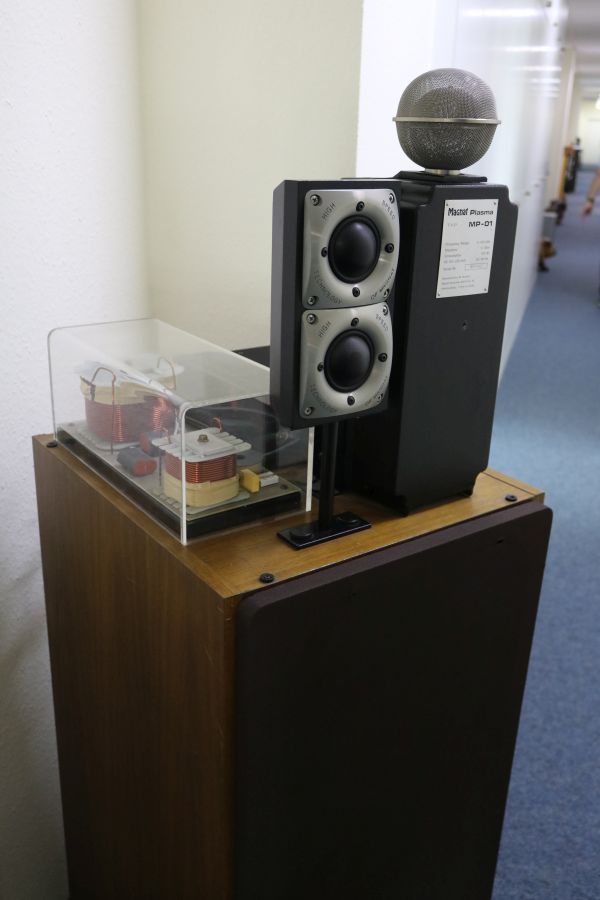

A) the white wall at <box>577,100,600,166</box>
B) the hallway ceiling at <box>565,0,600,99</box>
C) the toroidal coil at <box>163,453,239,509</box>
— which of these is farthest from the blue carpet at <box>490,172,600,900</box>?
the white wall at <box>577,100,600,166</box>

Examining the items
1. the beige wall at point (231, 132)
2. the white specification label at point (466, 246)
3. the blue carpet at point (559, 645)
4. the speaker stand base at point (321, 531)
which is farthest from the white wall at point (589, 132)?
the speaker stand base at point (321, 531)

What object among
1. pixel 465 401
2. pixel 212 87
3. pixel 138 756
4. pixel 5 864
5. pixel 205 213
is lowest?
pixel 5 864

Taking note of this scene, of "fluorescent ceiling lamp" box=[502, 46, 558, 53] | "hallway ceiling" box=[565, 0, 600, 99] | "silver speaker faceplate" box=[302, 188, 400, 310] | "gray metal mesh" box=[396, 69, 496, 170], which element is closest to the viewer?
"silver speaker faceplate" box=[302, 188, 400, 310]

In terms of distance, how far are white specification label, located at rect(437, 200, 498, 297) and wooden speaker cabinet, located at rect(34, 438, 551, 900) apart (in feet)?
0.83

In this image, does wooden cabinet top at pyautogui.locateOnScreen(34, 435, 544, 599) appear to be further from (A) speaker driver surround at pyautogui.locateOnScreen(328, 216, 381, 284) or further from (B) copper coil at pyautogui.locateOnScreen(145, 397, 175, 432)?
(A) speaker driver surround at pyautogui.locateOnScreen(328, 216, 381, 284)

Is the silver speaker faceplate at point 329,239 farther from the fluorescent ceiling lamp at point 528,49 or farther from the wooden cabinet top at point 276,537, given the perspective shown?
the fluorescent ceiling lamp at point 528,49

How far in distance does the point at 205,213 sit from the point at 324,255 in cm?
64

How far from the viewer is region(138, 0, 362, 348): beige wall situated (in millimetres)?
1086

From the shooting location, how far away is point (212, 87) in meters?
1.22

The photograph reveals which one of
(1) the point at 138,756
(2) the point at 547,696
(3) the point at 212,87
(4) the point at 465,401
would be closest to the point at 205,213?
(3) the point at 212,87

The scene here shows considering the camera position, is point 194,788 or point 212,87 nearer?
point 194,788

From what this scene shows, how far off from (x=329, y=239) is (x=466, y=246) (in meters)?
0.20

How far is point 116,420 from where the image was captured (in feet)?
3.12

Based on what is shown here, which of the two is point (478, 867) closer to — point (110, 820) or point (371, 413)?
point (110, 820)
